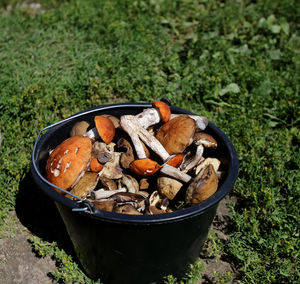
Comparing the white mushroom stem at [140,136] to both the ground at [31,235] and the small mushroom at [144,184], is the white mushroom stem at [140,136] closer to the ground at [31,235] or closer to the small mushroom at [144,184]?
the small mushroom at [144,184]

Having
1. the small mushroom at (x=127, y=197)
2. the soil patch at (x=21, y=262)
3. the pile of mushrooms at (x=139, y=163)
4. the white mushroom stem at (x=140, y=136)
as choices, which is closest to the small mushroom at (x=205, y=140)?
the pile of mushrooms at (x=139, y=163)

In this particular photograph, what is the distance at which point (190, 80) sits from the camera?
179 inches

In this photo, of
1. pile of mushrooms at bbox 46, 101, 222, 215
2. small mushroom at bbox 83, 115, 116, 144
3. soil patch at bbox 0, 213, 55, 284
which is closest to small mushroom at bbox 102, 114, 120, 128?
pile of mushrooms at bbox 46, 101, 222, 215

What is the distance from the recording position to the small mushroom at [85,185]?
2.42 m

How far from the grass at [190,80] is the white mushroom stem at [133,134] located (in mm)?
972

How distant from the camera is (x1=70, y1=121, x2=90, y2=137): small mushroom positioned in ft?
9.14

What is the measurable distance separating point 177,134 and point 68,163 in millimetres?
771

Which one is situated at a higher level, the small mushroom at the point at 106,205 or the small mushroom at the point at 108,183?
the small mushroom at the point at 106,205

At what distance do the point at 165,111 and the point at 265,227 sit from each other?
4.46 ft

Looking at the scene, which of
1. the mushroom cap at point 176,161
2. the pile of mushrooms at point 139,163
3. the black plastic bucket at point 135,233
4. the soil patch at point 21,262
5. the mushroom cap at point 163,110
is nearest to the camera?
the black plastic bucket at point 135,233

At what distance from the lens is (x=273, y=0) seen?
5996 mm

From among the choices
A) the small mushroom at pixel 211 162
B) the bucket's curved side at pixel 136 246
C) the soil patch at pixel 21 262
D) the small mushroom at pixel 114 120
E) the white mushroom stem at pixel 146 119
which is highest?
the white mushroom stem at pixel 146 119

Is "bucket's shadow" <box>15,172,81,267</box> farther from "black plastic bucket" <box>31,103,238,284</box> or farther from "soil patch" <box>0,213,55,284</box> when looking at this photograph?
"black plastic bucket" <box>31,103,238,284</box>

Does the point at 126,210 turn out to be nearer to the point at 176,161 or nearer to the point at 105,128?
the point at 176,161
